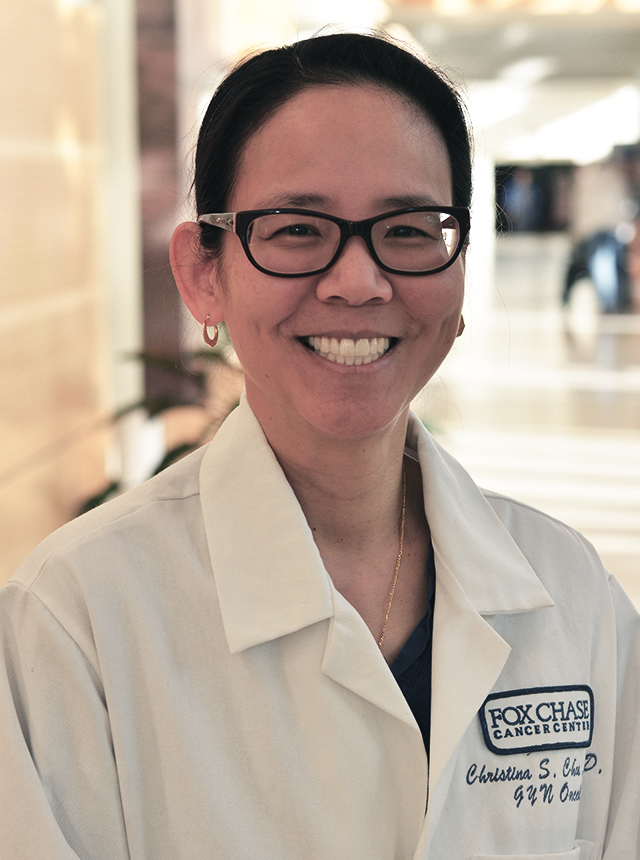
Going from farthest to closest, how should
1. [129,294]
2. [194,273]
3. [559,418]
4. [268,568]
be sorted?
[559,418]
[129,294]
[194,273]
[268,568]

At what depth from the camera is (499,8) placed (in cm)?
1434

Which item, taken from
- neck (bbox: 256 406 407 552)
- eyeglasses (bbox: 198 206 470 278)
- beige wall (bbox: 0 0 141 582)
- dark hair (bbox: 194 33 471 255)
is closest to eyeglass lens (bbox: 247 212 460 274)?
eyeglasses (bbox: 198 206 470 278)

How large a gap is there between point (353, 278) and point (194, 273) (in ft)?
1.02

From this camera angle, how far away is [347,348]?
1206 millimetres

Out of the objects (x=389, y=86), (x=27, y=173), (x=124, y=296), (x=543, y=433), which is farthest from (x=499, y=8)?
(x=389, y=86)

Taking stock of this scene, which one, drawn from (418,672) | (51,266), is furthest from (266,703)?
(51,266)

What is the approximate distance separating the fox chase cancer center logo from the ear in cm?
66

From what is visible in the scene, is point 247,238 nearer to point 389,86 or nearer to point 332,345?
point 332,345

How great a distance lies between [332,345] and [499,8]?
14.7 metres

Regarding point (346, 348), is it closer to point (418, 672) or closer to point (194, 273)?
point (194, 273)

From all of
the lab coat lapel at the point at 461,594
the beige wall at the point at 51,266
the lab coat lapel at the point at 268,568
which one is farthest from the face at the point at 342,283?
the beige wall at the point at 51,266

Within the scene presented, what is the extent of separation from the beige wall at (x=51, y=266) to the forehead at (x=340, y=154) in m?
2.43

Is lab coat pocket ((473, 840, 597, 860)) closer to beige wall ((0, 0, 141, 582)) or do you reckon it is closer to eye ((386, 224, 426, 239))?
eye ((386, 224, 426, 239))

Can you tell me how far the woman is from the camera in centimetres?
114
